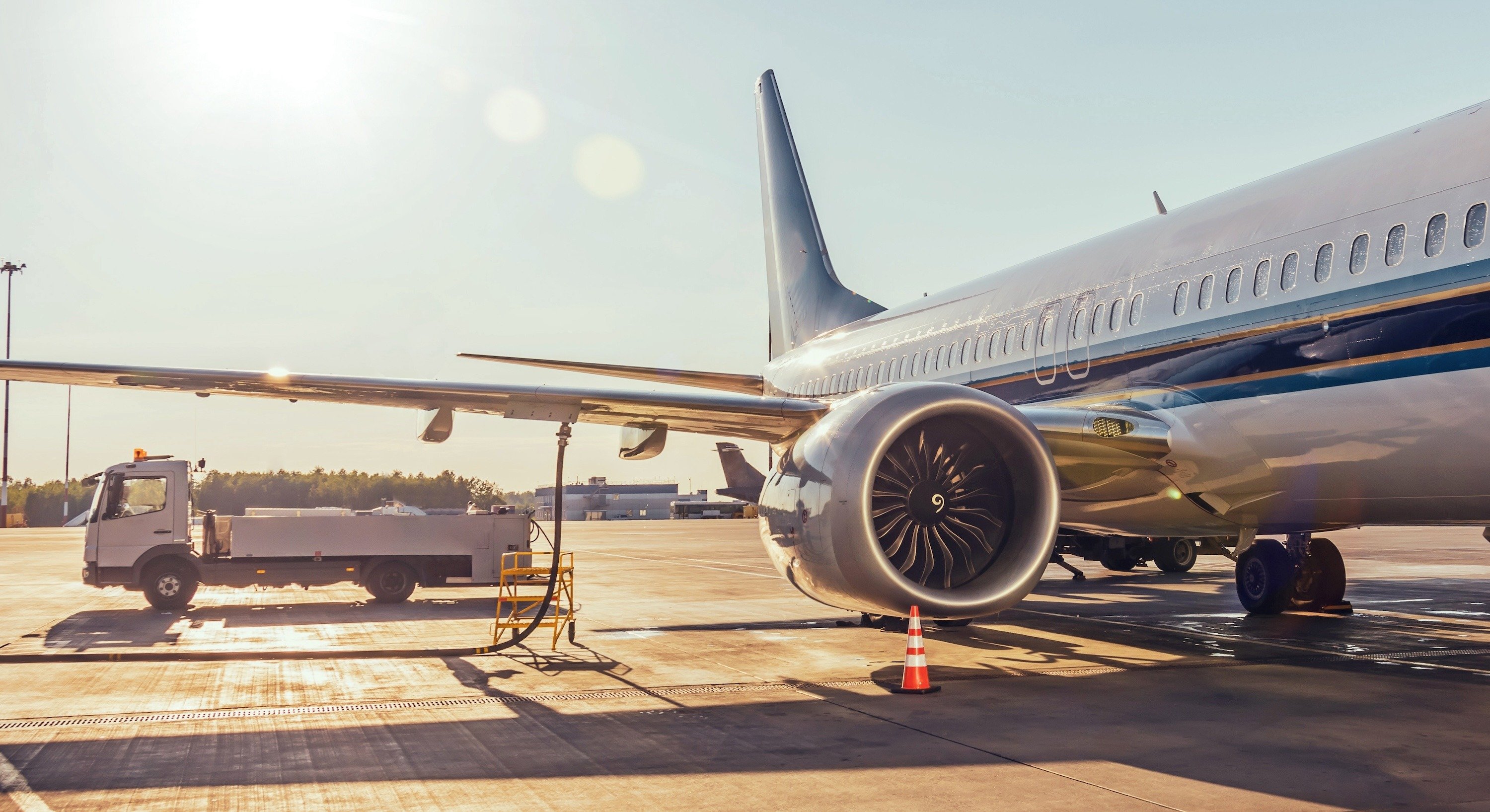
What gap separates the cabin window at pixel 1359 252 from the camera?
816 centimetres

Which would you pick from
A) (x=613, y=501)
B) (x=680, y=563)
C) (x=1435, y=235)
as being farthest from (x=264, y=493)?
(x=1435, y=235)

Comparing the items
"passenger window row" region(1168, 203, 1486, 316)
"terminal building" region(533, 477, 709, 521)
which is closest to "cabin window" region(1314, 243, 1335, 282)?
"passenger window row" region(1168, 203, 1486, 316)

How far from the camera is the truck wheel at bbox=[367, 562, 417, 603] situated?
1827 cm

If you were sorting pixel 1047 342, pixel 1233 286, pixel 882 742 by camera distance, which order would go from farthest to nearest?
pixel 1047 342 → pixel 1233 286 → pixel 882 742

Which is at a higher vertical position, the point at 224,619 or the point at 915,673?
the point at 915,673

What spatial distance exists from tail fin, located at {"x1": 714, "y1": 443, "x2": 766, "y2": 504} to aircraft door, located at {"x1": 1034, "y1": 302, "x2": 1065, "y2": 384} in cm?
1581

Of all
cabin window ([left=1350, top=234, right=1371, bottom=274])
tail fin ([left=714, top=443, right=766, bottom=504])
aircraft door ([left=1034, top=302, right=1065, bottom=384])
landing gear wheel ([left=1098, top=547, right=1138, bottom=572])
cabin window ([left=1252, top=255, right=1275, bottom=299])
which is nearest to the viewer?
cabin window ([left=1350, top=234, right=1371, bottom=274])

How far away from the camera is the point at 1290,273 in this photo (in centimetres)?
875

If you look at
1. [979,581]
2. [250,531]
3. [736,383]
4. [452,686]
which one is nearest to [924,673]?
[979,581]

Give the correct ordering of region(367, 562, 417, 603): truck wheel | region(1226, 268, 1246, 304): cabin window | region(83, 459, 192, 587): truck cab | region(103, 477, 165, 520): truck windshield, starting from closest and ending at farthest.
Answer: region(1226, 268, 1246, 304): cabin window
region(83, 459, 192, 587): truck cab
region(103, 477, 165, 520): truck windshield
region(367, 562, 417, 603): truck wheel

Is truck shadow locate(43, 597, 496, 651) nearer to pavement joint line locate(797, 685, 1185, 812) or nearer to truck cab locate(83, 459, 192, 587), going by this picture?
truck cab locate(83, 459, 192, 587)

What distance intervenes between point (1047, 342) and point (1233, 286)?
94.0 inches

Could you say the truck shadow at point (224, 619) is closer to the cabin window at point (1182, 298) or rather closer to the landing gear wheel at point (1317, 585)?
the cabin window at point (1182, 298)

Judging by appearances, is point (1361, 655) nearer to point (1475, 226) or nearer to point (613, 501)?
point (1475, 226)
